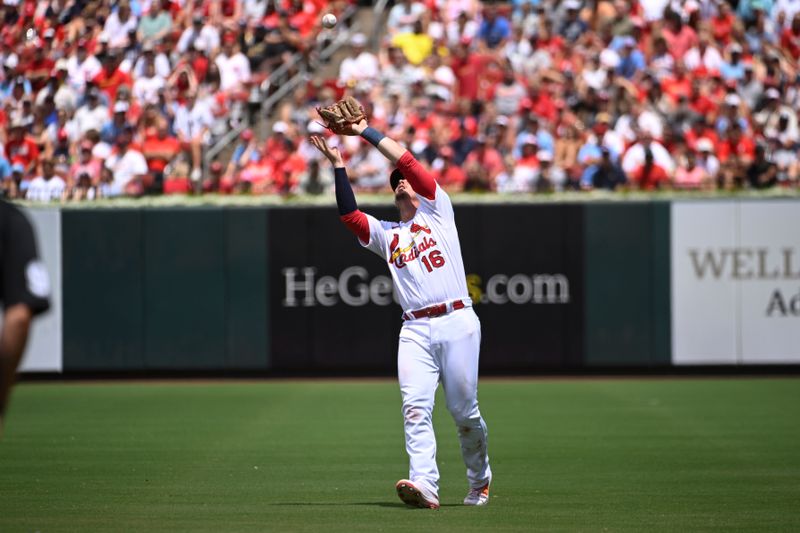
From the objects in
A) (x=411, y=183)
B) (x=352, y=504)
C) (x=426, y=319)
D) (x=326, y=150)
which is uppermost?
(x=326, y=150)

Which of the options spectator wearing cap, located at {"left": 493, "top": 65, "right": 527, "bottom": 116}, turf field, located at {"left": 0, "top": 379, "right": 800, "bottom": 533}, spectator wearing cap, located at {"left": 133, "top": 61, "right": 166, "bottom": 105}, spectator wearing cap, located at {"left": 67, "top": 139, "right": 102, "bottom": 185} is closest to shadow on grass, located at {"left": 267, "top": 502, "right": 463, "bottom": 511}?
turf field, located at {"left": 0, "top": 379, "right": 800, "bottom": 533}

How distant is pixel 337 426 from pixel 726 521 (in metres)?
6.46

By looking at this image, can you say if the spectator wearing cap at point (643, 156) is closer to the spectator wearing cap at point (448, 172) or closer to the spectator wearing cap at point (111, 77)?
the spectator wearing cap at point (448, 172)

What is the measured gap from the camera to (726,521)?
8086 millimetres

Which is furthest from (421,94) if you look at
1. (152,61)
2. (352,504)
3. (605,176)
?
(352,504)

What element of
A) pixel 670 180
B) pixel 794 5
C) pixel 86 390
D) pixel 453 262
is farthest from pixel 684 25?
pixel 453 262

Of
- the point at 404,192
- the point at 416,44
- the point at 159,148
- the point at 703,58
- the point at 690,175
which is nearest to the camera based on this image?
the point at 404,192

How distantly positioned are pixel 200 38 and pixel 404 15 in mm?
3486

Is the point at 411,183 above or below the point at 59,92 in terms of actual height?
below

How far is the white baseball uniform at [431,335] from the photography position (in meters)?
8.55

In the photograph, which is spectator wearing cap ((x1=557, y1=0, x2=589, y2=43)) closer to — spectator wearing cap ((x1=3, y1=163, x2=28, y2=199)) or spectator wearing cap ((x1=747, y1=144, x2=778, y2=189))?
spectator wearing cap ((x1=747, y1=144, x2=778, y2=189))

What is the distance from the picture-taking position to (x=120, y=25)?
23.3 meters

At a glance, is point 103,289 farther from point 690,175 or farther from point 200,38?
point 690,175

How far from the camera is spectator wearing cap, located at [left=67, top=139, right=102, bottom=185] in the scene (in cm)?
2022
